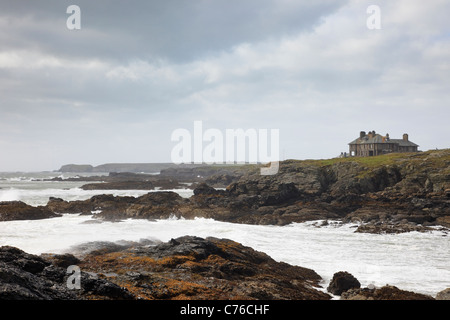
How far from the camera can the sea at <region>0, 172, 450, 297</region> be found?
18.9 metres

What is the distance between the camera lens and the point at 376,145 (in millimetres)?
99438

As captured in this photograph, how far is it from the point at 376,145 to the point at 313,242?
8137 cm

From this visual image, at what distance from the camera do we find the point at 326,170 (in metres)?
65.5

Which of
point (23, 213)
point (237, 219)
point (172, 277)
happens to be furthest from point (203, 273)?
point (23, 213)

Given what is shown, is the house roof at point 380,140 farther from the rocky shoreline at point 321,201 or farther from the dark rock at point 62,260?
the dark rock at point 62,260

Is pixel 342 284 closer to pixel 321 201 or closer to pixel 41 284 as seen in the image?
pixel 41 284

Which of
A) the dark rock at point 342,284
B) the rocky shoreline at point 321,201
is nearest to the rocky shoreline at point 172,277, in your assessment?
the dark rock at point 342,284

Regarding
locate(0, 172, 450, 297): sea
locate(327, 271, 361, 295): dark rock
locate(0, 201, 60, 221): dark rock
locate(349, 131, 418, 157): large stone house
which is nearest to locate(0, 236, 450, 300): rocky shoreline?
locate(327, 271, 361, 295): dark rock

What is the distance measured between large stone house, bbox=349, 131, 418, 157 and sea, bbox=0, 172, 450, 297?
70.0 m

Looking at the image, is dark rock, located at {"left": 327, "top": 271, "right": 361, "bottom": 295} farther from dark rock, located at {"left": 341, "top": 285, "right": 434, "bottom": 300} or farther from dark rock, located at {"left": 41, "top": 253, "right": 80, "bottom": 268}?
dark rock, located at {"left": 41, "top": 253, "right": 80, "bottom": 268}

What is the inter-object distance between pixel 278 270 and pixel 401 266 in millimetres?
8479

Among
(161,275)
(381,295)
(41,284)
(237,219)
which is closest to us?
(41,284)
